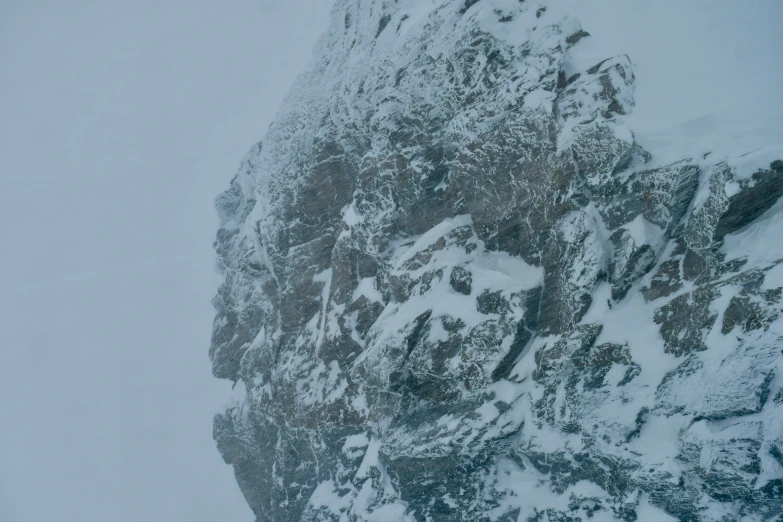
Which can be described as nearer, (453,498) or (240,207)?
(453,498)

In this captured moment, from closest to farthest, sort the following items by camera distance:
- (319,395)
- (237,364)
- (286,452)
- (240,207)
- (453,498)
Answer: (453,498) < (319,395) < (286,452) < (237,364) < (240,207)

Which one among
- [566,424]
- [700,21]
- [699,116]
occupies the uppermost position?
[700,21]

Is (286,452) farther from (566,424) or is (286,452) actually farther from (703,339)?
(703,339)

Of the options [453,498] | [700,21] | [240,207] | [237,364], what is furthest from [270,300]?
[700,21]

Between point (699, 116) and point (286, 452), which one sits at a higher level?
point (699, 116)

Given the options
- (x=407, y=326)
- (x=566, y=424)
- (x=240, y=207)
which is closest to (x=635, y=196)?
(x=566, y=424)

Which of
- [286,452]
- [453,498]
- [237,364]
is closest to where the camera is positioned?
[453,498]
